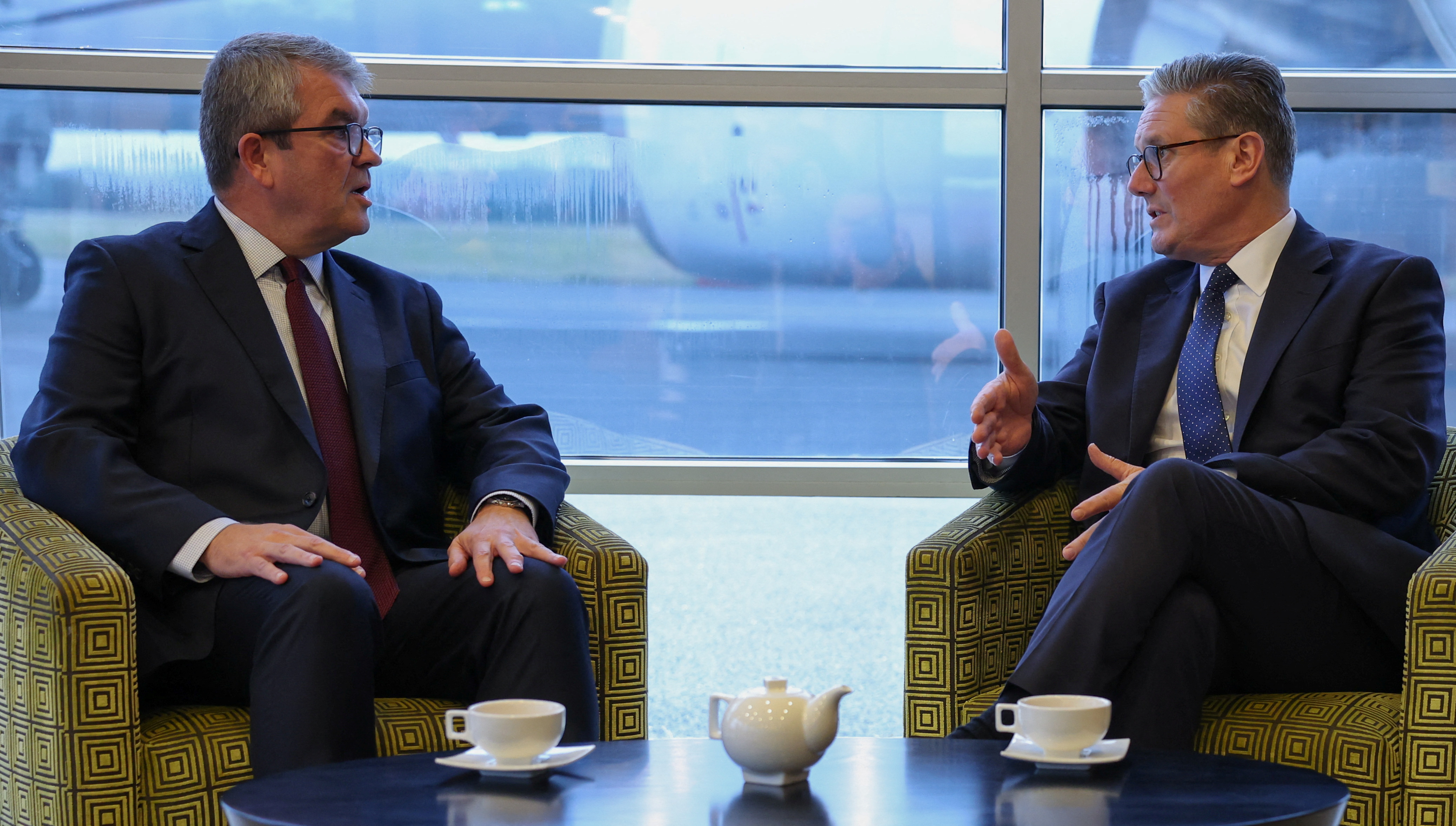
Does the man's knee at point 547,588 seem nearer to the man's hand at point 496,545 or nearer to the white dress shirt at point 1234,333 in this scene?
the man's hand at point 496,545

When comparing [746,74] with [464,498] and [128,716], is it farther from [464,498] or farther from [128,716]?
[128,716]

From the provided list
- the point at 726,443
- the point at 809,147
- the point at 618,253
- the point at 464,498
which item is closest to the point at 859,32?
the point at 809,147

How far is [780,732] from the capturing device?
1.42m

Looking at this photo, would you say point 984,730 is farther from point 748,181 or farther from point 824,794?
point 748,181

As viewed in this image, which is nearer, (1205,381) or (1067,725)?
(1067,725)

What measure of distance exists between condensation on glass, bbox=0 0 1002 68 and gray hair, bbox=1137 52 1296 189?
62 centimetres

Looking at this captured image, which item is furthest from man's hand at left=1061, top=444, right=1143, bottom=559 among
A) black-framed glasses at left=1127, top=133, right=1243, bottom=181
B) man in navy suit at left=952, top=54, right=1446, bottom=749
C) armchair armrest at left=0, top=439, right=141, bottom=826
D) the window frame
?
armchair armrest at left=0, top=439, right=141, bottom=826

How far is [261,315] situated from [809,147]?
1.38 m

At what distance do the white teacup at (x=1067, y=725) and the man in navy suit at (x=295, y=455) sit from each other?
793mm

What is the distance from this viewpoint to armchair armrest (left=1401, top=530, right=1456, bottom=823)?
1.79 m

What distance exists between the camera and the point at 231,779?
73.3 inches

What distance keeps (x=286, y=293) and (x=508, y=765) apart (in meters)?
1.23

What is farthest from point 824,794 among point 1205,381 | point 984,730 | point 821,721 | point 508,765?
point 1205,381

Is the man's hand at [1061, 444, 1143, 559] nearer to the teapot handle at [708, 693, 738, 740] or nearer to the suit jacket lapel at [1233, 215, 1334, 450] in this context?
the suit jacket lapel at [1233, 215, 1334, 450]
